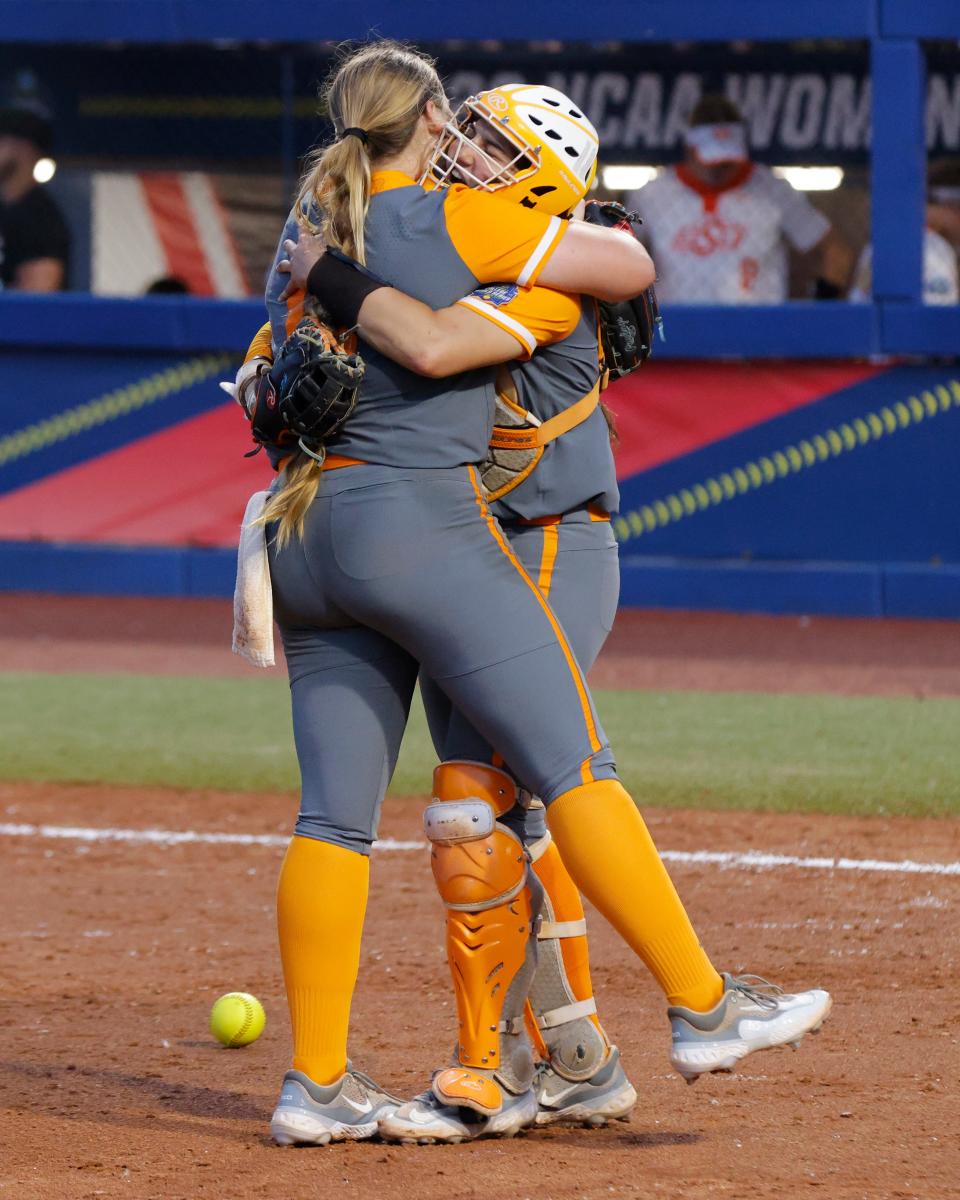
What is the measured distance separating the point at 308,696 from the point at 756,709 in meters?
5.37

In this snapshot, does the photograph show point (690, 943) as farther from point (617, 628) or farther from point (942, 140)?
point (942, 140)

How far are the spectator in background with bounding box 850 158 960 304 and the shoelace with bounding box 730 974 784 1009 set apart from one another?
8451 millimetres

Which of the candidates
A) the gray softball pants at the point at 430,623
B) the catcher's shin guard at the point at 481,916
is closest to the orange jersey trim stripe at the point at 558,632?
the gray softball pants at the point at 430,623

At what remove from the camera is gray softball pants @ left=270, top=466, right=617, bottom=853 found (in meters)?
3.50

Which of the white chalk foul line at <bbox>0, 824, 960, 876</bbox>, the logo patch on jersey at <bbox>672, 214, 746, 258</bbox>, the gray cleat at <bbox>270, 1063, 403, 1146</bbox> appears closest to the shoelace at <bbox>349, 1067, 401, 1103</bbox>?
the gray cleat at <bbox>270, 1063, 403, 1146</bbox>

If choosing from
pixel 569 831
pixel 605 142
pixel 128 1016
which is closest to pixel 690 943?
pixel 569 831

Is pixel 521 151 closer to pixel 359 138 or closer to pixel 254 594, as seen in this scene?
pixel 359 138

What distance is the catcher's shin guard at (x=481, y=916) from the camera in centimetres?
363

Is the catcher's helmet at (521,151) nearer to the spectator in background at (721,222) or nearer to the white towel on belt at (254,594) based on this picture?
the white towel on belt at (254,594)

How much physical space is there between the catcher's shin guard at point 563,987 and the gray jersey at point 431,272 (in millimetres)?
895

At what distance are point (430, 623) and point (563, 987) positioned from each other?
2.77 ft

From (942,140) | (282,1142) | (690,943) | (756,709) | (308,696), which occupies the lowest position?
(756,709)

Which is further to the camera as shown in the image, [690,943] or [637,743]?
[637,743]

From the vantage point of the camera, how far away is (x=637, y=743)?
8.05 metres
